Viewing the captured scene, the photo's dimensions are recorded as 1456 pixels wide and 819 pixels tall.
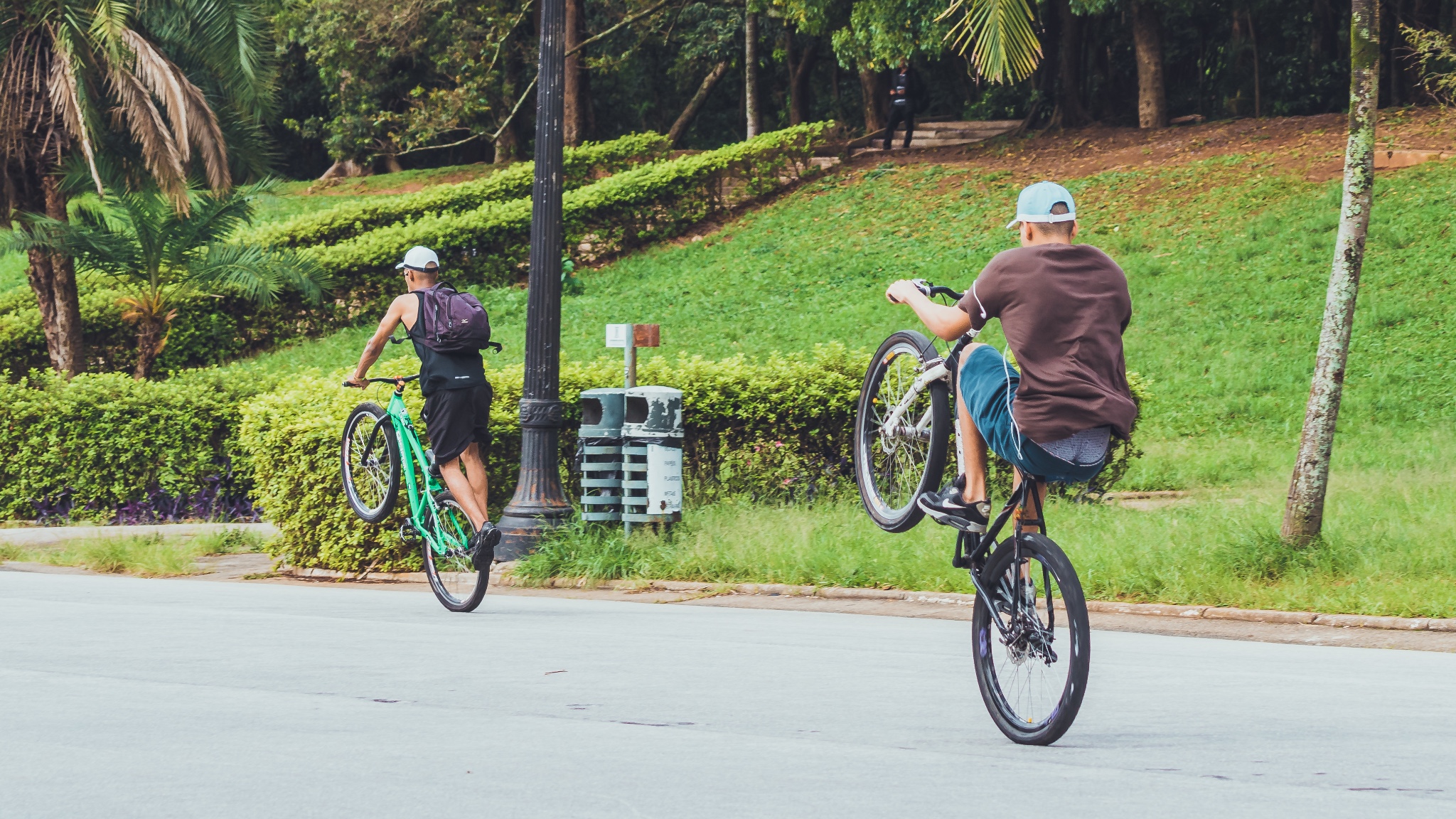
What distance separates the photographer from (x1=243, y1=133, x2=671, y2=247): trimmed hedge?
3003 cm

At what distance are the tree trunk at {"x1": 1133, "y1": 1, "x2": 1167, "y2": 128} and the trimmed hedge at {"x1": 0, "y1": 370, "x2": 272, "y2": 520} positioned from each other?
836 inches

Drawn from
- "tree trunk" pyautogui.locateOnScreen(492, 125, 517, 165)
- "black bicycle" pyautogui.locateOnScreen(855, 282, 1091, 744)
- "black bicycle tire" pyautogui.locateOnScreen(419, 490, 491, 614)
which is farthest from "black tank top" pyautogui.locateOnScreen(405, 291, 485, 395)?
"tree trunk" pyautogui.locateOnScreen(492, 125, 517, 165)

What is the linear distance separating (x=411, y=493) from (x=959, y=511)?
5.02 meters

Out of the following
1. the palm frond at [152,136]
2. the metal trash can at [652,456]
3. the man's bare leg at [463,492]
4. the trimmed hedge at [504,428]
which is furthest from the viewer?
the palm frond at [152,136]

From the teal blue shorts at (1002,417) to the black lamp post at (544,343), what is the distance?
5.93 m

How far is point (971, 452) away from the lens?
580 cm

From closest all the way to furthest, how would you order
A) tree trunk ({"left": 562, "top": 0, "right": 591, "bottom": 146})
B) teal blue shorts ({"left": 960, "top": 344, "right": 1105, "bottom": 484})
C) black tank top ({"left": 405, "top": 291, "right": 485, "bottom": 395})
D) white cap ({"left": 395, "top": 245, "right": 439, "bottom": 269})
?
teal blue shorts ({"left": 960, "top": 344, "right": 1105, "bottom": 484}) → black tank top ({"left": 405, "top": 291, "right": 485, "bottom": 395}) → white cap ({"left": 395, "top": 245, "right": 439, "bottom": 269}) → tree trunk ({"left": 562, "top": 0, "right": 591, "bottom": 146})

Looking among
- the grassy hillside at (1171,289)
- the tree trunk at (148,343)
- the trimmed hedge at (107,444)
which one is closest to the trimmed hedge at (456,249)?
the grassy hillside at (1171,289)

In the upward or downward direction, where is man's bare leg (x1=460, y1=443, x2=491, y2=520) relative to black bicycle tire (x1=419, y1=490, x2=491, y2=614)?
upward

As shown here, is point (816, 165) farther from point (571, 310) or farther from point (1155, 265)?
point (1155, 265)

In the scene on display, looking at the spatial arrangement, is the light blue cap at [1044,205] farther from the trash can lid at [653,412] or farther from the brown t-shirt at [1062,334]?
the trash can lid at [653,412]

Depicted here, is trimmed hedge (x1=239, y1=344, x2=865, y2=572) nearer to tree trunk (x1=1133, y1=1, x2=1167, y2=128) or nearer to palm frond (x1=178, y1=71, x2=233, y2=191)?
palm frond (x1=178, y1=71, x2=233, y2=191)

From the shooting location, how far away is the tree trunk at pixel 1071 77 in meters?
33.0

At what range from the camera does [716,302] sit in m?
24.8
